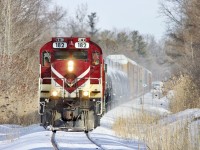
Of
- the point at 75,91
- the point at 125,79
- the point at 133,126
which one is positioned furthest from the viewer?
the point at 125,79

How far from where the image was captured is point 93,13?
88.6m

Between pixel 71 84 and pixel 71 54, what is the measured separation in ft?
3.68

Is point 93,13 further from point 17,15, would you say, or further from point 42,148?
point 42,148

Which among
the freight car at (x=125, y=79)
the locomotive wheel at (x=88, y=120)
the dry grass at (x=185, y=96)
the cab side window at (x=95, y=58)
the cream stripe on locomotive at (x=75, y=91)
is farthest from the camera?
the freight car at (x=125, y=79)

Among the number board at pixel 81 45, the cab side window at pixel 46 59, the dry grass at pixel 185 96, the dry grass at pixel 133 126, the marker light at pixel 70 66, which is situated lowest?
the dry grass at pixel 133 126

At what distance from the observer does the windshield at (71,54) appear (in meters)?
16.4

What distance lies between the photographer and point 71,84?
15.9 metres

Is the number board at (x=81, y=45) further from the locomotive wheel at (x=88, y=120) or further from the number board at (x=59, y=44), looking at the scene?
the locomotive wheel at (x=88, y=120)

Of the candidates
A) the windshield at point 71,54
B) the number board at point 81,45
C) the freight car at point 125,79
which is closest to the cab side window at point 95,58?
the windshield at point 71,54

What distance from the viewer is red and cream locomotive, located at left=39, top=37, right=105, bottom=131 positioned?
15.7 metres

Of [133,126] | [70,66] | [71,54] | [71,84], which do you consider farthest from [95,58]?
[133,126]

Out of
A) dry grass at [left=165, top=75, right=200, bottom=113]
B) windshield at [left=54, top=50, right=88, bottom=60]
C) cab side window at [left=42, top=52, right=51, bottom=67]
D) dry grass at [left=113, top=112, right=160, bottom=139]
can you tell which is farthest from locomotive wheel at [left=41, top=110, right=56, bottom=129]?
dry grass at [left=165, top=75, right=200, bottom=113]

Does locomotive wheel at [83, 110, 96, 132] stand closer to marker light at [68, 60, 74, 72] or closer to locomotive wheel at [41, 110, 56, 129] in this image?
locomotive wheel at [41, 110, 56, 129]

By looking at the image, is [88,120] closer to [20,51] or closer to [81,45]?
[81,45]
